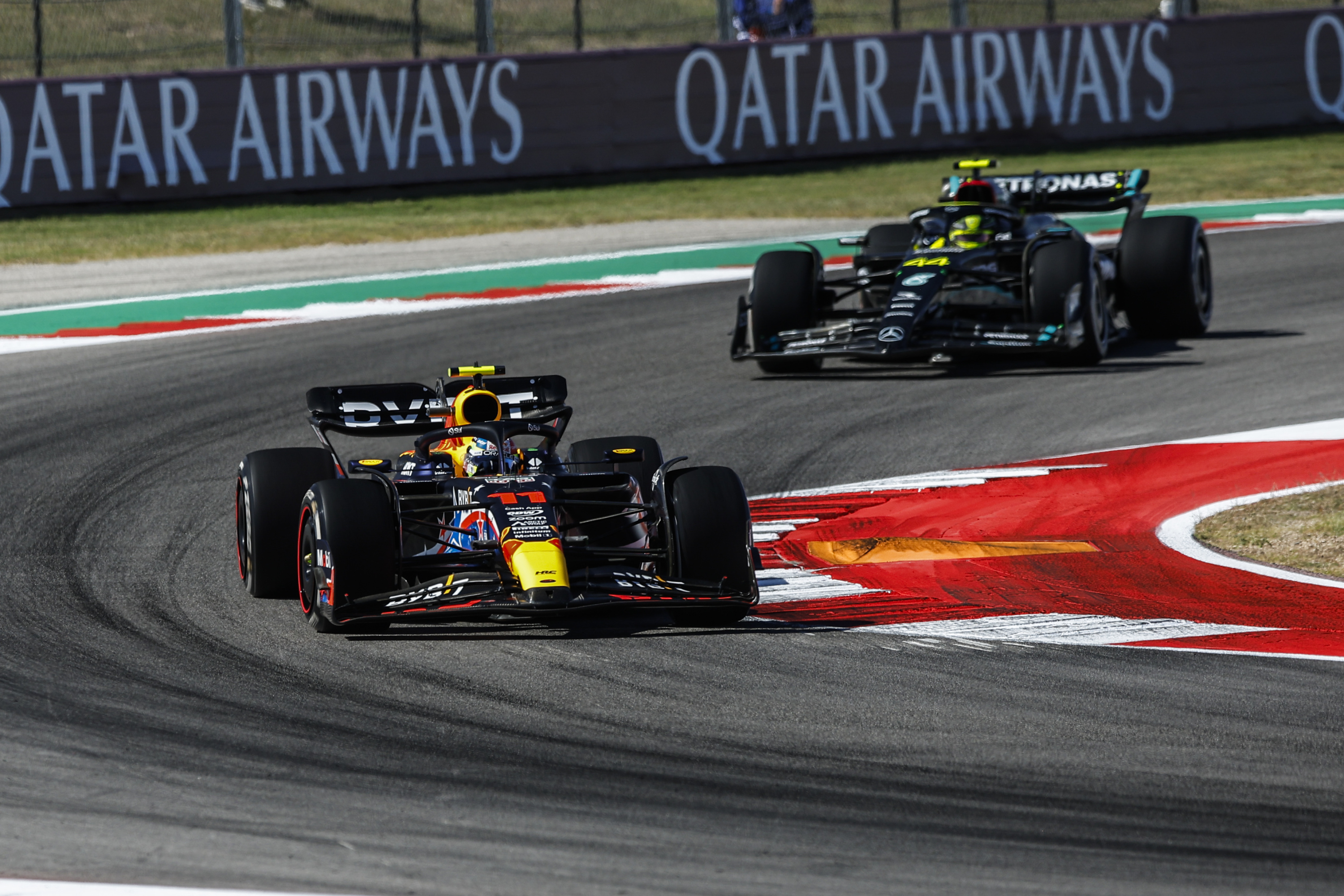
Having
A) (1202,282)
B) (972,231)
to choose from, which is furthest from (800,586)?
(1202,282)

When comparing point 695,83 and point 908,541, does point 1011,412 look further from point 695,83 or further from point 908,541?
point 695,83

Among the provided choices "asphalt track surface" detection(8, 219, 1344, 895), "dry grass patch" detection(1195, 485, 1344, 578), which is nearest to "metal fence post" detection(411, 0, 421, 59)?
"asphalt track surface" detection(8, 219, 1344, 895)

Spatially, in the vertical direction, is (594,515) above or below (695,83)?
below

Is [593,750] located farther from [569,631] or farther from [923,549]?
[923,549]

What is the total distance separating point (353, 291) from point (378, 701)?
12.0 metres

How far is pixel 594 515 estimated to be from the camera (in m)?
8.05

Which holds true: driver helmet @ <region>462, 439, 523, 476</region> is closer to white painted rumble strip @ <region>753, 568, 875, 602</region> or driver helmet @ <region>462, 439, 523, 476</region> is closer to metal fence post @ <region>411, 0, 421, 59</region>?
white painted rumble strip @ <region>753, 568, 875, 602</region>

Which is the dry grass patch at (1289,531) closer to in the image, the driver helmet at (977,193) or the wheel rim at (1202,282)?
the driver helmet at (977,193)

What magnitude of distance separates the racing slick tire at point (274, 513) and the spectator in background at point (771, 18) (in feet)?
54.6

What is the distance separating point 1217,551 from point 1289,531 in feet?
1.44

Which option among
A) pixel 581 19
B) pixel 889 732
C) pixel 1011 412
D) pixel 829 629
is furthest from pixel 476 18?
pixel 889 732

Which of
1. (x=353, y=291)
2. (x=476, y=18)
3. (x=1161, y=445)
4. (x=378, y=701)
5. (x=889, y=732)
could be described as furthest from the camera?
(x=476, y=18)

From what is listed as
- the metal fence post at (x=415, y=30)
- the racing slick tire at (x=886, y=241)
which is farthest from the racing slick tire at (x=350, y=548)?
the metal fence post at (x=415, y=30)

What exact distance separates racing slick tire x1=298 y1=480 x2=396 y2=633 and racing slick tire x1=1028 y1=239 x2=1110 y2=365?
23.5ft
